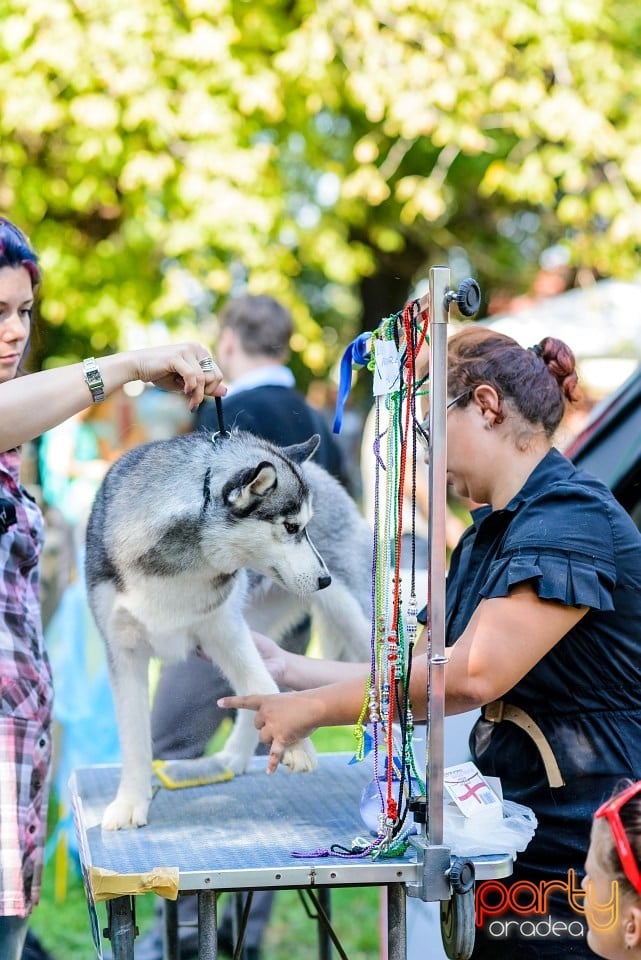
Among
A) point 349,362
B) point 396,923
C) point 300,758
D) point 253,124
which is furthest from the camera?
point 253,124

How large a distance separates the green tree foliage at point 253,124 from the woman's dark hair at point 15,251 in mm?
4573

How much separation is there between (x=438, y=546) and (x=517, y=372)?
0.59m

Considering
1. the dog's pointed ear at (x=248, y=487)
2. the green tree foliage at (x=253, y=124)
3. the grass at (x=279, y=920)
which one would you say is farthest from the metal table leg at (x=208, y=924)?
the green tree foliage at (x=253, y=124)

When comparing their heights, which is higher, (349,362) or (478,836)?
(349,362)

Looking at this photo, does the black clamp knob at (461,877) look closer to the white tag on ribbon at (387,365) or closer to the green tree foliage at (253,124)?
the white tag on ribbon at (387,365)

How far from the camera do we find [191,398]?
2.43m

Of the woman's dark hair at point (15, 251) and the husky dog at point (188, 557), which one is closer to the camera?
the woman's dark hair at point (15, 251)

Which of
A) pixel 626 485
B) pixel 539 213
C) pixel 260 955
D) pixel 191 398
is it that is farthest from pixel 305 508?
pixel 539 213

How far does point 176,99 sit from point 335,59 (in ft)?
4.31

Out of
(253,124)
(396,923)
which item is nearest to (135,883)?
(396,923)

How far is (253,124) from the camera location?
26.5ft

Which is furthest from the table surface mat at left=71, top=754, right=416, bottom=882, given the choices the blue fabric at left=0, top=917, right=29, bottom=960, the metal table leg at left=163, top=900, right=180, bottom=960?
the metal table leg at left=163, top=900, right=180, bottom=960

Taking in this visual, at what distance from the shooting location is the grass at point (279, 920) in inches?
181

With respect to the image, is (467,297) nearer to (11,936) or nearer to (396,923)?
(396,923)
